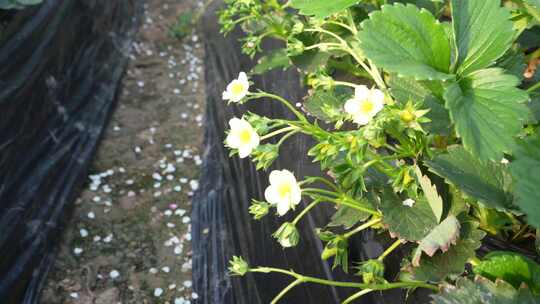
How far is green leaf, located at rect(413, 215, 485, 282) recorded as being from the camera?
Result: 919 mm

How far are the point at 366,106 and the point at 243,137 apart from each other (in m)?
0.20

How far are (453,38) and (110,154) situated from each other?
73.4 inches

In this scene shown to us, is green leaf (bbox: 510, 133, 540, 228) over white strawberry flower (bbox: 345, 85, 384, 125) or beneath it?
beneath

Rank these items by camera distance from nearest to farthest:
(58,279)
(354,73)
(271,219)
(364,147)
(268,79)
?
(364,147) → (354,73) → (271,219) → (58,279) → (268,79)

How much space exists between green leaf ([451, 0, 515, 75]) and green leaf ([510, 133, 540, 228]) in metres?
0.14

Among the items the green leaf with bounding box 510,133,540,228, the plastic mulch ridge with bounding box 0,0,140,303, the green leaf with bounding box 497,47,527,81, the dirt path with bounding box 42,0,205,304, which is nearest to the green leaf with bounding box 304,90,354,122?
the green leaf with bounding box 497,47,527,81

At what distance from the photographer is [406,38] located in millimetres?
880

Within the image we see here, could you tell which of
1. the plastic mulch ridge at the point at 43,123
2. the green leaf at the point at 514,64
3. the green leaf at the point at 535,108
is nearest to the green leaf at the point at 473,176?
the green leaf at the point at 535,108

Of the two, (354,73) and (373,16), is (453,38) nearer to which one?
(373,16)

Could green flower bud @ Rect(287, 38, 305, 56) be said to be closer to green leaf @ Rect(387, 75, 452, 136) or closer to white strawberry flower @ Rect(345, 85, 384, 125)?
green leaf @ Rect(387, 75, 452, 136)

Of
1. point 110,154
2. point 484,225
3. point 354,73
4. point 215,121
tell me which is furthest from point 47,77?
point 484,225

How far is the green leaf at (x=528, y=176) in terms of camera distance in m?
0.76

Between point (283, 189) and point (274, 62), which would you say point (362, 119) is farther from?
point (274, 62)

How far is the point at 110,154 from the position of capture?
8.15 ft
